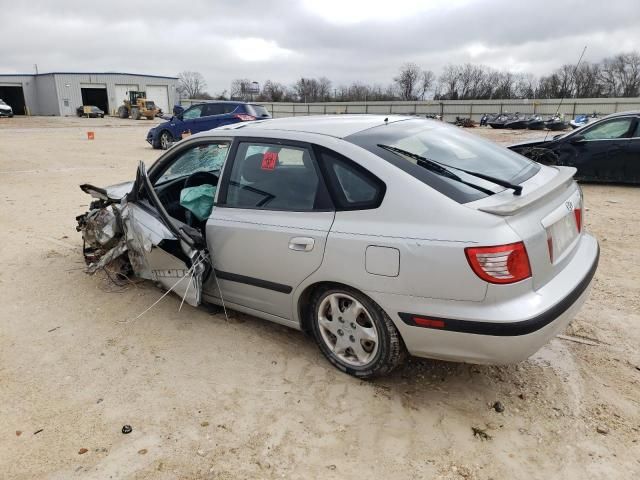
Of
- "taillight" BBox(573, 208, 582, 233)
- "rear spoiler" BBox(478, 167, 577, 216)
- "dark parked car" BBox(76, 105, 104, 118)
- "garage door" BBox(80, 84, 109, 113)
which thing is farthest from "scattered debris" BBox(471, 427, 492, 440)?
"garage door" BBox(80, 84, 109, 113)

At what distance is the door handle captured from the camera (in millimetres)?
2934

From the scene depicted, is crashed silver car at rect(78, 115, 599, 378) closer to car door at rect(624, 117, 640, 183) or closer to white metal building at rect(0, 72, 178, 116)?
car door at rect(624, 117, 640, 183)

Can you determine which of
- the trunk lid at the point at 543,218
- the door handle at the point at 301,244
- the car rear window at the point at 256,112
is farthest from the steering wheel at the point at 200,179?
the car rear window at the point at 256,112

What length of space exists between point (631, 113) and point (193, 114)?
13241 millimetres

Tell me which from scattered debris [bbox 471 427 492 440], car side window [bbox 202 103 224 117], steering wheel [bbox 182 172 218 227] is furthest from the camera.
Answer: car side window [bbox 202 103 224 117]

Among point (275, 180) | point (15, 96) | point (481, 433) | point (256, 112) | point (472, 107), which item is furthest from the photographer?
point (15, 96)

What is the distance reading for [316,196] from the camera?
302cm

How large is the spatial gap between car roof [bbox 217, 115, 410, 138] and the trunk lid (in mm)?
1065

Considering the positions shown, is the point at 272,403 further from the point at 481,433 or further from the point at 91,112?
the point at 91,112

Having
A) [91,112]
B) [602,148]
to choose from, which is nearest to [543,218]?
[602,148]

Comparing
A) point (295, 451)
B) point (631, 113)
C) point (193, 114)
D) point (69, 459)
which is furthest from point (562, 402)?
point (193, 114)

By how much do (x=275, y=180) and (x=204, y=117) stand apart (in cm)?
1428

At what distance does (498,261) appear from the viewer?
237 cm

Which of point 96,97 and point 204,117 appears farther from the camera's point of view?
point 96,97
